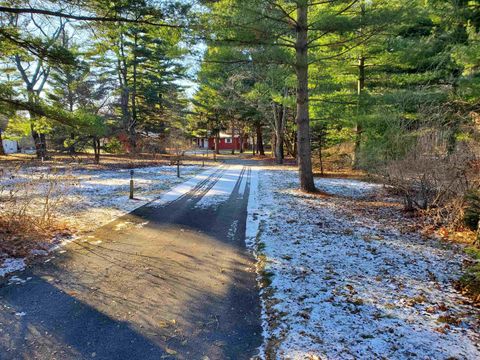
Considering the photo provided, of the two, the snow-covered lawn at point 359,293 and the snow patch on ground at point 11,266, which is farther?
the snow patch on ground at point 11,266

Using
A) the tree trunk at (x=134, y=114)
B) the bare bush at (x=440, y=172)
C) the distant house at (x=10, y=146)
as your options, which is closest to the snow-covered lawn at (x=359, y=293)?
the bare bush at (x=440, y=172)

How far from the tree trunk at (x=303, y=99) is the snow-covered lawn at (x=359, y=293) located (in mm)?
3855

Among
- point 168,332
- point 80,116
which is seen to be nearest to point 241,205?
point 80,116

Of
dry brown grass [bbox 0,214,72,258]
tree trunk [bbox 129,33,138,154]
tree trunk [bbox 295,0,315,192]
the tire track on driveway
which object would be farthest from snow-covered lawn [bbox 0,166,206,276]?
tree trunk [bbox 129,33,138,154]

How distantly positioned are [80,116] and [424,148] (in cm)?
805

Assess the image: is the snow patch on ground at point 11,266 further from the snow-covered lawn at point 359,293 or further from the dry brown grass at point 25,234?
the snow-covered lawn at point 359,293

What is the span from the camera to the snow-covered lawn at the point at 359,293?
9.40ft

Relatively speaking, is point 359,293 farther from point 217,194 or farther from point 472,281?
point 217,194

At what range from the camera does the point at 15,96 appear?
6691 mm

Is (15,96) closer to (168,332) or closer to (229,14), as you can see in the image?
(229,14)

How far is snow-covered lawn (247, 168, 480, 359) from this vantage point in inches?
113

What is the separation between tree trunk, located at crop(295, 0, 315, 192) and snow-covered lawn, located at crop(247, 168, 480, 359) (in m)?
3.86

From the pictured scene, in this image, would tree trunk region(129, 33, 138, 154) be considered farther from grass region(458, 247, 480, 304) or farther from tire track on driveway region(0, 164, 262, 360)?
A: grass region(458, 247, 480, 304)

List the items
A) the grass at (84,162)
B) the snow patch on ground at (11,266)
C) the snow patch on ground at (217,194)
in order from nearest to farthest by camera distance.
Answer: the snow patch on ground at (11,266) < the snow patch on ground at (217,194) < the grass at (84,162)
